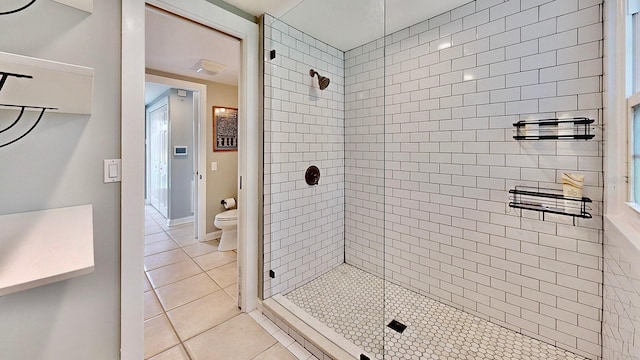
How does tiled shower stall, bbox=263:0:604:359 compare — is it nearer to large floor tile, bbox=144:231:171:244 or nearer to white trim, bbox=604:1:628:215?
white trim, bbox=604:1:628:215

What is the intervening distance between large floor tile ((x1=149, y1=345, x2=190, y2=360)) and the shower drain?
135 centimetres

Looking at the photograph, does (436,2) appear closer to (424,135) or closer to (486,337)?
(424,135)

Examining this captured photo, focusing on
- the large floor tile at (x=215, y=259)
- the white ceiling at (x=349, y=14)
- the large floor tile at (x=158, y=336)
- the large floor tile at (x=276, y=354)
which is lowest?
the large floor tile at (x=276, y=354)

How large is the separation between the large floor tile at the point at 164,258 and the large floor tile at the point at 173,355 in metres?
1.37

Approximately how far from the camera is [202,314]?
76.3 inches

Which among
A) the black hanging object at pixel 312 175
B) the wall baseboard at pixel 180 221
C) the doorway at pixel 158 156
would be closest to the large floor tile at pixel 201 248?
the wall baseboard at pixel 180 221

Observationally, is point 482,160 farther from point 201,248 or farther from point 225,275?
point 201,248

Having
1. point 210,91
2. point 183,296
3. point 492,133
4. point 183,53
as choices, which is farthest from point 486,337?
point 210,91

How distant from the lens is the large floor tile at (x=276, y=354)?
1545 mm

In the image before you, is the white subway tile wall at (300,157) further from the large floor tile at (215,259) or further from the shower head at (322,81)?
the large floor tile at (215,259)

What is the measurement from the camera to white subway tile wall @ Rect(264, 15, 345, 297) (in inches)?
80.4

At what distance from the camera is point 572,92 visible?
58.9 inches

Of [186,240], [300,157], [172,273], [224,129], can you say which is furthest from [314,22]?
[186,240]

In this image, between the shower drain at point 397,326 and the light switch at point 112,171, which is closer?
the light switch at point 112,171
